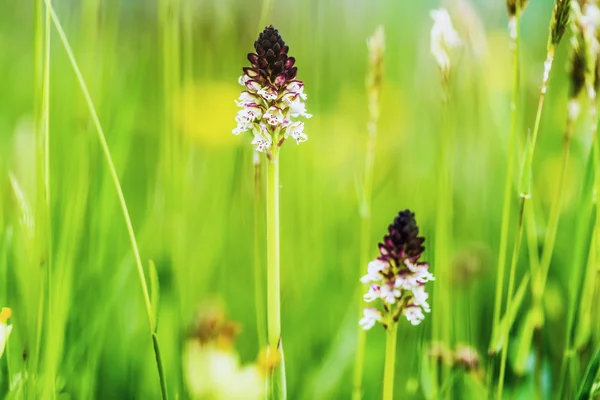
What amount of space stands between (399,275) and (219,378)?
9.5 inches

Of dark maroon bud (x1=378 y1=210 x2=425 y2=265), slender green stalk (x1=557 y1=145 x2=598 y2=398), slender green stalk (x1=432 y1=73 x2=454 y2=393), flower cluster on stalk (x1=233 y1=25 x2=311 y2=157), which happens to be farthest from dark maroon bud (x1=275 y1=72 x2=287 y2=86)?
slender green stalk (x1=557 y1=145 x2=598 y2=398)

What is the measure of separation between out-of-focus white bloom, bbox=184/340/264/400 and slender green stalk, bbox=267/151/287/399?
0.32 feet

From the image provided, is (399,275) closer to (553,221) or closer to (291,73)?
(291,73)

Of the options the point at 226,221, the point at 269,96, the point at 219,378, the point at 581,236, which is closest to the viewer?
the point at 269,96

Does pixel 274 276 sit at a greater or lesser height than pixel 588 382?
greater

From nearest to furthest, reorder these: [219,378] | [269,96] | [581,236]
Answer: [269,96] < [219,378] < [581,236]

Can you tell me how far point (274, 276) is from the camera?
0.67 meters

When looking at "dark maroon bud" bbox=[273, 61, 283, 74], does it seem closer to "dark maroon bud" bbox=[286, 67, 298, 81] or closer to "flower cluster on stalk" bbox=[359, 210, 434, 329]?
"dark maroon bud" bbox=[286, 67, 298, 81]

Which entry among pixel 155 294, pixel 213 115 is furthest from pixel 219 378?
pixel 213 115

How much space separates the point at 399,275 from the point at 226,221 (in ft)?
2.03

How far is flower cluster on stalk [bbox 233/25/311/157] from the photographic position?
2.16 feet

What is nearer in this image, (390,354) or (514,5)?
(390,354)

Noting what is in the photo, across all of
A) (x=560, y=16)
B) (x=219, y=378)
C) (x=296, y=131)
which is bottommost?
(x=219, y=378)

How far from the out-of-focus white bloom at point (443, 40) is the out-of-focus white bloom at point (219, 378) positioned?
417mm
